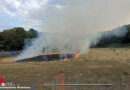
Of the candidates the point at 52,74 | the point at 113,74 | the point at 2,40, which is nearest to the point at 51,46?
the point at 52,74

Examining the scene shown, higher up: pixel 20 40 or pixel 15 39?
pixel 15 39

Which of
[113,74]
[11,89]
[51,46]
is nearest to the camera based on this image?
[11,89]

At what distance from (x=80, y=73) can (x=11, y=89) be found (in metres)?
7.28

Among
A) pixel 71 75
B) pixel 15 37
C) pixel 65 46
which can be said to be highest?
pixel 15 37

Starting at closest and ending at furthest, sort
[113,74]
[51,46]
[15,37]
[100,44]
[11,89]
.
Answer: [11,89] → [113,74] → [51,46] → [15,37] → [100,44]

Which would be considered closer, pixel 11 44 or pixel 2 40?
pixel 11 44

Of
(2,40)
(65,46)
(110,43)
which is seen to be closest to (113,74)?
(65,46)

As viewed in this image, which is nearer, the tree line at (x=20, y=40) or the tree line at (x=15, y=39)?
the tree line at (x=15, y=39)

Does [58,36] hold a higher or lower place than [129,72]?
higher

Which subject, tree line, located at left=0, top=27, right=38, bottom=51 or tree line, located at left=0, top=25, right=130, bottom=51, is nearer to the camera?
tree line, located at left=0, top=27, right=38, bottom=51

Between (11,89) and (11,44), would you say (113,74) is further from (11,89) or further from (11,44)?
(11,44)

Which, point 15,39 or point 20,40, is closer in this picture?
point 20,40

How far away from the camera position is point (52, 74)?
1486cm

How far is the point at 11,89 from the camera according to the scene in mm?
9023
